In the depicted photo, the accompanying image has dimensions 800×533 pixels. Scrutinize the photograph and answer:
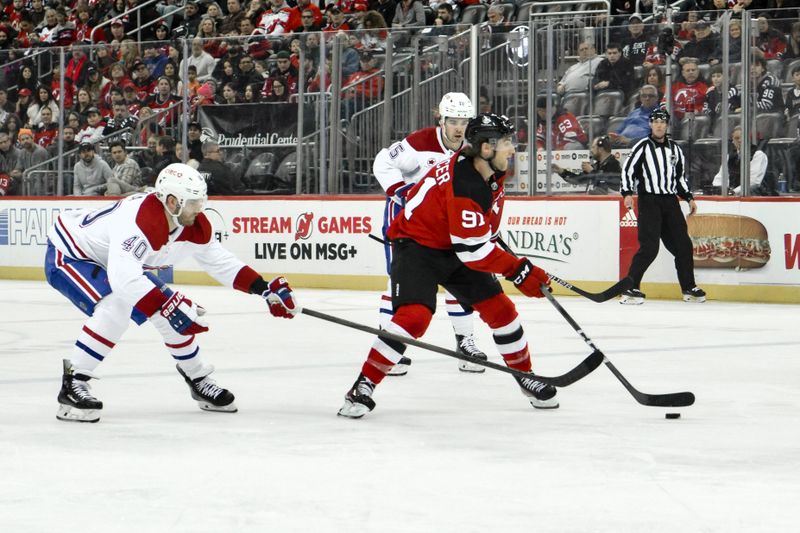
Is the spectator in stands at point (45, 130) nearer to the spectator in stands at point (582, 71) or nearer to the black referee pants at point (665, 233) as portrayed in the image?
the spectator in stands at point (582, 71)

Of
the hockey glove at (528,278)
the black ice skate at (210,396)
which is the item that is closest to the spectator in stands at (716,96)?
the hockey glove at (528,278)

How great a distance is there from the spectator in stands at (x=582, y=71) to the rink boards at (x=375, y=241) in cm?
98

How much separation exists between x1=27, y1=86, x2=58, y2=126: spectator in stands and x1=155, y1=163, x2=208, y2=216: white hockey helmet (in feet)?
33.0

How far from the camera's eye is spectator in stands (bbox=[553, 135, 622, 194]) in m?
12.1

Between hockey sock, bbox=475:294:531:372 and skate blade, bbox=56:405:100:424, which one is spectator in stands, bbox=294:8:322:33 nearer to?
hockey sock, bbox=475:294:531:372

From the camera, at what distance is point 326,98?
13.2m

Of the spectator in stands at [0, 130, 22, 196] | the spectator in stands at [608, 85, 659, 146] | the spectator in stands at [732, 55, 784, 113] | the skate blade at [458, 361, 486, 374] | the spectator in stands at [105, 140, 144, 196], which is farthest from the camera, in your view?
the spectator in stands at [0, 130, 22, 196]

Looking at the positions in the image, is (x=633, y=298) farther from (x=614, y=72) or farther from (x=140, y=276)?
(x=140, y=276)

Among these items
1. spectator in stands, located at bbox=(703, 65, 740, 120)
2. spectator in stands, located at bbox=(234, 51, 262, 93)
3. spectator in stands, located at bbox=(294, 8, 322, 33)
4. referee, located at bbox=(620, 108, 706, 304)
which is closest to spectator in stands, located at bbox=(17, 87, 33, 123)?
spectator in stands, located at bbox=(234, 51, 262, 93)

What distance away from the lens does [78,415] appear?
5340 millimetres

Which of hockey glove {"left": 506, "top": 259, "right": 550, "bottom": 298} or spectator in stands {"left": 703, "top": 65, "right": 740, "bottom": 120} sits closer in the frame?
hockey glove {"left": 506, "top": 259, "right": 550, "bottom": 298}

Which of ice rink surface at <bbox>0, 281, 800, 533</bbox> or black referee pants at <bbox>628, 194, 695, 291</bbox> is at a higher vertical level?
black referee pants at <bbox>628, 194, 695, 291</bbox>

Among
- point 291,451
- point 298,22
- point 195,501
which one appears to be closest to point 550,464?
point 291,451

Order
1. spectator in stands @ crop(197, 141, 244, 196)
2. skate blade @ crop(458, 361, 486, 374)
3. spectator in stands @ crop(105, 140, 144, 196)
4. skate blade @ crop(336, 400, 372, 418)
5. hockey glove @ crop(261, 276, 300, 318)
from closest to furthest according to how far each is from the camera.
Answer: hockey glove @ crop(261, 276, 300, 318) < skate blade @ crop(336, 400, 372, 418) < skate blade @ crop(458, 361, 486, 374) < spectator in stands @ crop(197, 141, 244, 196) < spectator in stands @ crop(105, 140, 144, 196)
